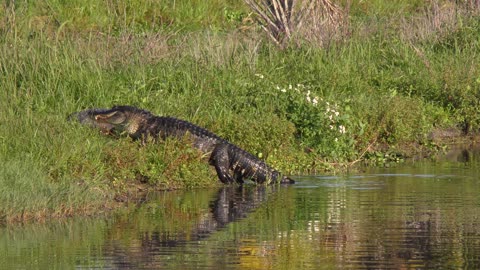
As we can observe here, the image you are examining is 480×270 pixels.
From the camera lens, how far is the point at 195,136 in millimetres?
14273

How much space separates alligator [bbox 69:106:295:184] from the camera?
14203 mm

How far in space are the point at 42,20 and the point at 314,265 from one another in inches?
517

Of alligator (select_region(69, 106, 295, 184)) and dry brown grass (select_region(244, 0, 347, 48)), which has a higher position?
dry brown grass (select_region(244, 0, 347, 48))

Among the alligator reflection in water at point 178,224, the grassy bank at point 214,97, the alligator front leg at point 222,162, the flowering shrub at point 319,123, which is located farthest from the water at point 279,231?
the flowering shrub at point 319,123

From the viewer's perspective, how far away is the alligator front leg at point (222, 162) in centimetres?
1418

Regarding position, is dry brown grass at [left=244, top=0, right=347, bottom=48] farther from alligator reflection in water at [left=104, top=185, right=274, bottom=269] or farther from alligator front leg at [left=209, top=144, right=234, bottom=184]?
alligator reflection in water at [left=104, top=185, right=274, bottom=269]

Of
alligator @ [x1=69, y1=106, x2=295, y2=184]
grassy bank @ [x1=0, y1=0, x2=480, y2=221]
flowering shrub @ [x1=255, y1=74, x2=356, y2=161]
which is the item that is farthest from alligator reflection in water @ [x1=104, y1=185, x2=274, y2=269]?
flowering shrub @ [x1=255, y1=74, x2=356, y2=161]

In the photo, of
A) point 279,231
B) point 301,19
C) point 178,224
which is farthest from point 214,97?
point 279,231

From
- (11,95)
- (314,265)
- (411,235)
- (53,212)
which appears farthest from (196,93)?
(314,265)

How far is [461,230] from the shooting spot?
35.8 ft

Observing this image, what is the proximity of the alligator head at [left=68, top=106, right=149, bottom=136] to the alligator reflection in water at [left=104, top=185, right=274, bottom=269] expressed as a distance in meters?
1.47

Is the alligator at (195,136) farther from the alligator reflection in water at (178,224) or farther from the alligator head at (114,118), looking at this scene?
the alligator reflection in water at (178,224)

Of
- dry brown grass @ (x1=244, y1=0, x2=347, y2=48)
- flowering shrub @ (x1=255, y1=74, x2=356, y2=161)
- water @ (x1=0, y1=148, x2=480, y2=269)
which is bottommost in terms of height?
water @ (x1=0, y1=148, x2=480, y2=269)

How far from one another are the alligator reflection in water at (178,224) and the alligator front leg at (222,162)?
214 mm
